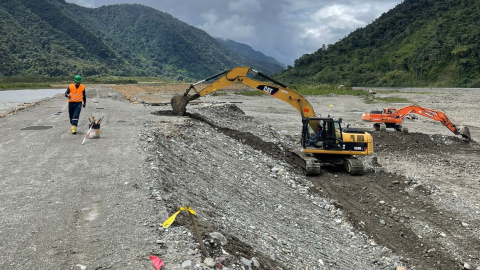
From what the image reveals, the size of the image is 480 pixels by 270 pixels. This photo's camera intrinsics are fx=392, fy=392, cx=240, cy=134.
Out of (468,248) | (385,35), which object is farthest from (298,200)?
(385,35)

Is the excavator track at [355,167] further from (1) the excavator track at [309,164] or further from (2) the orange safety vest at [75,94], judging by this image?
(2) the orange safety vest at [75,94]

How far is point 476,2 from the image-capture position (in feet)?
329

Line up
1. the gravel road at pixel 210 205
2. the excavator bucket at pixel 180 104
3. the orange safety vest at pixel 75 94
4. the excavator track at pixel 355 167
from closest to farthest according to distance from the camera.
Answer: the gravel road at pixel 210 205
the orange safety vest at pixel 75 94
the excavator track at pixel 355 167
the excavator bucket at pixel 180 104

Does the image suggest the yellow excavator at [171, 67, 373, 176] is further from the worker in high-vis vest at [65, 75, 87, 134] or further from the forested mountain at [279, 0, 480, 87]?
the forested mountain at [279, 0, 480, 87]

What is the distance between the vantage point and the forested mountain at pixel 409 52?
84.1 m

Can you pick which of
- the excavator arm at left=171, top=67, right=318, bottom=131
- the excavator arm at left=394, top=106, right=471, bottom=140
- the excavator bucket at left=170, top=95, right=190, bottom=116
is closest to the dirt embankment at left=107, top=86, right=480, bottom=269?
the excavator arm at left=171, top=67, right=318, bottom=131

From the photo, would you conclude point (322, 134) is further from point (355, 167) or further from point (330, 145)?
point (355, 167)

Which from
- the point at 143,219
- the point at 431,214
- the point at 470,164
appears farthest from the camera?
the point at 470,164

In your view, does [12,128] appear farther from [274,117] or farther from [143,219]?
[274,117]

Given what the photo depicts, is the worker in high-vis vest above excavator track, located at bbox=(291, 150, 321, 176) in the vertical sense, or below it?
above

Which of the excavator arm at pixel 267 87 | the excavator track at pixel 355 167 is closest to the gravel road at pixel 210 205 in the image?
the excavator track at pixel 355 167

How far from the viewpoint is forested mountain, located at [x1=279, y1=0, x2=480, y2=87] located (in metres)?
84.1

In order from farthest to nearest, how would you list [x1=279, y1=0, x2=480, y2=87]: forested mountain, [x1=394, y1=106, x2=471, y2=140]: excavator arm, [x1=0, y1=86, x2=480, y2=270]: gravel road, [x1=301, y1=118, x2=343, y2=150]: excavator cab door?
[x1=279, y1=0, x2=480, y2=87]: forested mountain
[x1=394, y1=106, x2=471, y2=140]: excavator arm
[x1=301, y1=118, x2=343, y2=150]: excavator cab door
[x1=0, y1=86, x2=480, y2=270]: gravel road

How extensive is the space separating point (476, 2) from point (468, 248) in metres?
112
